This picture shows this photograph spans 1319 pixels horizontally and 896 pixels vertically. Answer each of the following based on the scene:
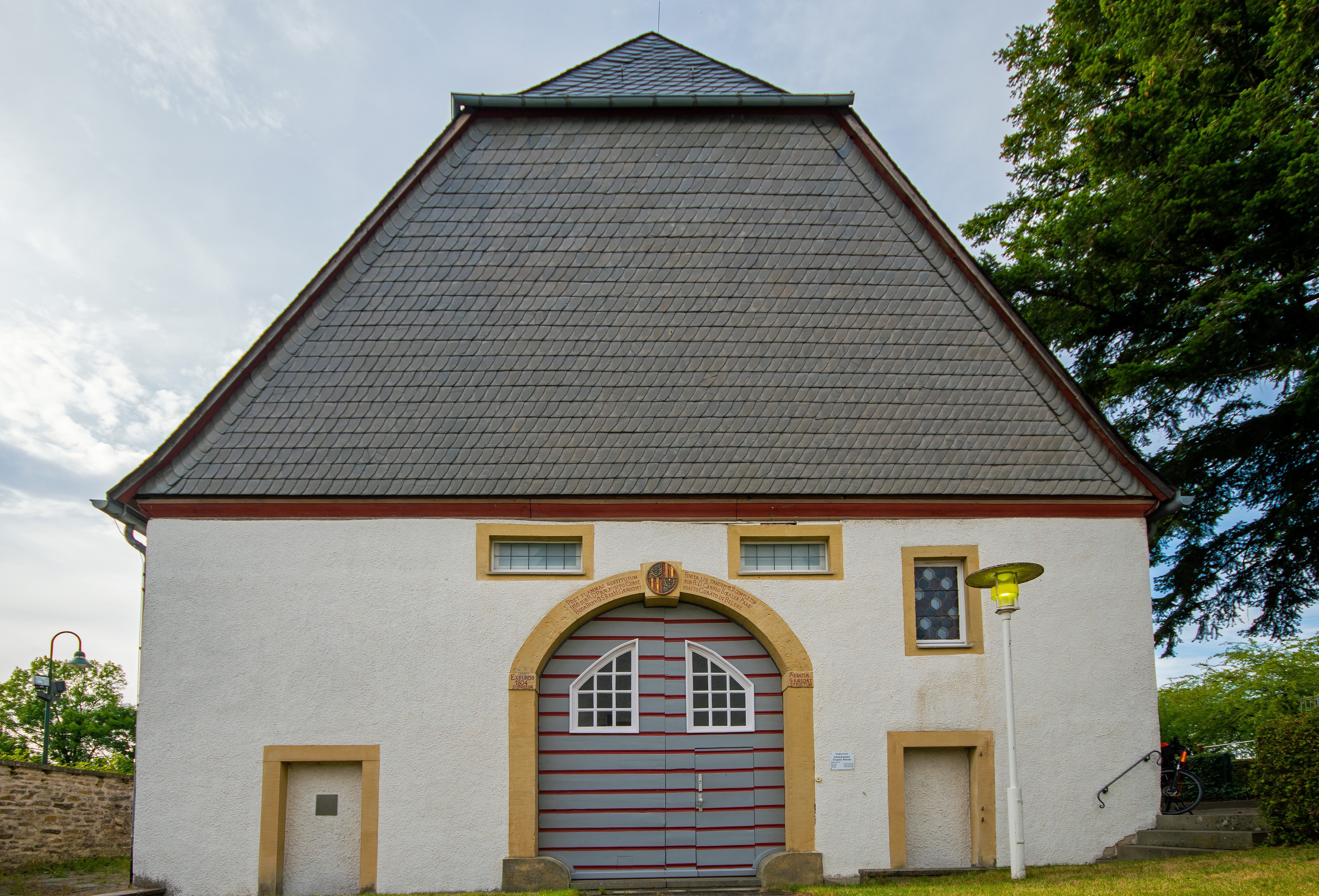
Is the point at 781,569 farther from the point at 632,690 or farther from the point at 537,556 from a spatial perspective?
the point at 537,556

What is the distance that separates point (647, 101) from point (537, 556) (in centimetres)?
633

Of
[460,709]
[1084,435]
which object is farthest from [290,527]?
[1084,435]

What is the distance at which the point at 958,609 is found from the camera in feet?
40.3

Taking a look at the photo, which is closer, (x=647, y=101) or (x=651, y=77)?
(x=647, y=101)

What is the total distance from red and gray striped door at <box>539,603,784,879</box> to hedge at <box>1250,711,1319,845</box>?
4.93 meters

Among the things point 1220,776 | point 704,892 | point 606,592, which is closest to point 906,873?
point 704,892

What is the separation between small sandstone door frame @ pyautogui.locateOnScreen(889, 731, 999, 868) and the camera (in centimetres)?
1155

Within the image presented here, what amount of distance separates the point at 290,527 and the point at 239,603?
0.98 metres

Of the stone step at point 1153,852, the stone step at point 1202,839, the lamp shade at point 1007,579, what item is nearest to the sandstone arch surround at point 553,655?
the lamp shade at point 1007,579

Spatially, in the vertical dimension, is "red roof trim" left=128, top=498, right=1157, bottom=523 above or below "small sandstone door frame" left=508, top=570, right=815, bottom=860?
above

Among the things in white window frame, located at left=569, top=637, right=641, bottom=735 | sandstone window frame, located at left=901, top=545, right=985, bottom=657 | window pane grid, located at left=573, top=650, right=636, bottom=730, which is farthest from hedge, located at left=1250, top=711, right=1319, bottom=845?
window pane grid, located at left=573, top=650, right=636, bottom=730

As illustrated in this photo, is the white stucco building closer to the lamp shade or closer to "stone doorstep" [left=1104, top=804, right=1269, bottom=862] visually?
"stone doorstep" [left=1104, top=804, right=1269, bottom=862]

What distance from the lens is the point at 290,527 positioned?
12.0 metres

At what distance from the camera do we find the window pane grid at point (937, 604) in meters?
12.2
